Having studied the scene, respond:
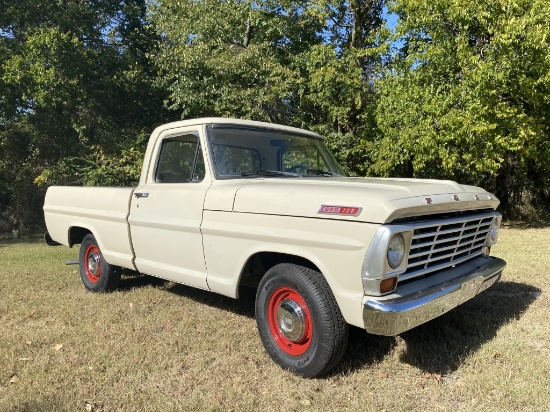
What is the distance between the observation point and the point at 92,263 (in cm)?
579

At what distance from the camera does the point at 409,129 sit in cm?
1235

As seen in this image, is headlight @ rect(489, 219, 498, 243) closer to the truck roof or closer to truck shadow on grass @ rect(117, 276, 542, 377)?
truck shadow on grass @ rect(117, 276, 542, 377)

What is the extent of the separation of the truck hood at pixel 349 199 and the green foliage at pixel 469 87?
8573 millimetres

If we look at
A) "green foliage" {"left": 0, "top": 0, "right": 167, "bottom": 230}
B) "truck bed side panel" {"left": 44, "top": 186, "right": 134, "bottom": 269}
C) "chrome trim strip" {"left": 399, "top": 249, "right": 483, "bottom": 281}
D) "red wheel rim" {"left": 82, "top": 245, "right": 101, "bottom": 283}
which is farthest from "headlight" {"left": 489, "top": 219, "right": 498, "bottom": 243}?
"green foliage" {"left": 0, "top": 0, "right": 167, "bottom": 230}

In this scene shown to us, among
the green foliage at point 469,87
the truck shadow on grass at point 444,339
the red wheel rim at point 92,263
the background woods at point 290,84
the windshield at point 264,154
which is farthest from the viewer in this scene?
the background woods at point 290,84

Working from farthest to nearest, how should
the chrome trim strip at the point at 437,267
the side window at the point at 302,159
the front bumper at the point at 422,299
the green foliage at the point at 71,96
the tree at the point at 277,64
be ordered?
the green foliage at the point at 71,96 < the tree at the point at 277,64 < the side window at the point at 302,159 < the chrome trim strip at the point at 437,267 < the front bumper at the point at 422,299

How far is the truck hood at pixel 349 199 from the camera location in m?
2.81

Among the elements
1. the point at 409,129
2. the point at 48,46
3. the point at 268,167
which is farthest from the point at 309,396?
the point at 48,46

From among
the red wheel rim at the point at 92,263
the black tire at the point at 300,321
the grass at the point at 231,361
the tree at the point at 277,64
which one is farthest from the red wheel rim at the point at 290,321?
the tree at the point at 277,64

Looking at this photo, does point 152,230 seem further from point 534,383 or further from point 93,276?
point 534,383

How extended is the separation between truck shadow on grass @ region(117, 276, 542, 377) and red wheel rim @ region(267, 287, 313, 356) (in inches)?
13.4

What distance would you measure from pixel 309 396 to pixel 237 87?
1249 cm

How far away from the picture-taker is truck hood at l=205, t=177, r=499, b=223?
2812 mm

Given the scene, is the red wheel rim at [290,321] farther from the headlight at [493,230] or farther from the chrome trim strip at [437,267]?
the headlight at [493,230]
